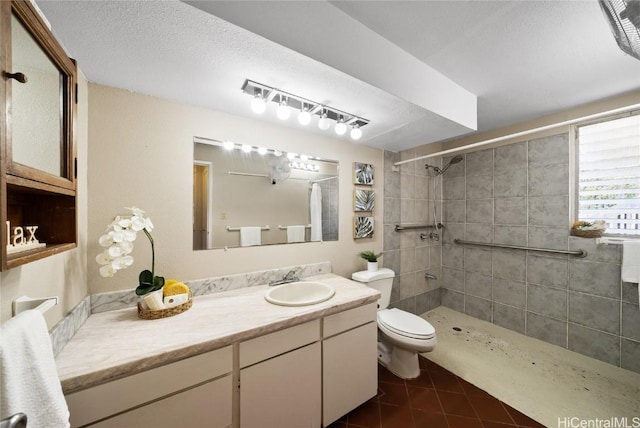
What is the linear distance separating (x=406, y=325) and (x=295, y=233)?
3.84 feet

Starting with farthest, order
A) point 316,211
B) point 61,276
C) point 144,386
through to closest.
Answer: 1. point 316,211
2. point 61,276
3. point 144,386

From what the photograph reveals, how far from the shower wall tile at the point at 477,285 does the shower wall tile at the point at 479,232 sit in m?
0.42

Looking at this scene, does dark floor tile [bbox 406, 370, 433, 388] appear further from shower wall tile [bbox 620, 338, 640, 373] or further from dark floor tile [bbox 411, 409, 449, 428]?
shower wall tile [bbox 620, 338, 640, 373]

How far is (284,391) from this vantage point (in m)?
1.15

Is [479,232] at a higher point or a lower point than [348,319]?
higher

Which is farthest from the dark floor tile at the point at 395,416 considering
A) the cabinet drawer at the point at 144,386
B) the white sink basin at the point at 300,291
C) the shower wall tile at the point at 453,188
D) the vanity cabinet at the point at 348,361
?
the shower wall tile at the point at 453,188

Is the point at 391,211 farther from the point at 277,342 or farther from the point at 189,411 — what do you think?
the point at 189,411

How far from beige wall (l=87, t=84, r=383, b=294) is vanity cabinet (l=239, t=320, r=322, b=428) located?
664 mm

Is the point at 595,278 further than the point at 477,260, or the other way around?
the point at 477,260

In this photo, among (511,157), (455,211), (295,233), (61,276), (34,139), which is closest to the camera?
(34,139)

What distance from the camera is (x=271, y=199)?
178 centimetres

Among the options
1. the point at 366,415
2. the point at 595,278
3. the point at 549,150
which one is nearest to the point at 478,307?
the point at 595,278

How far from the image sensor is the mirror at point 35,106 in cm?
63

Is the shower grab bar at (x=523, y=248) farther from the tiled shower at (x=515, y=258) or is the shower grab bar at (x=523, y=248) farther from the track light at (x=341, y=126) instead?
the track light at (x=341, y=126)
